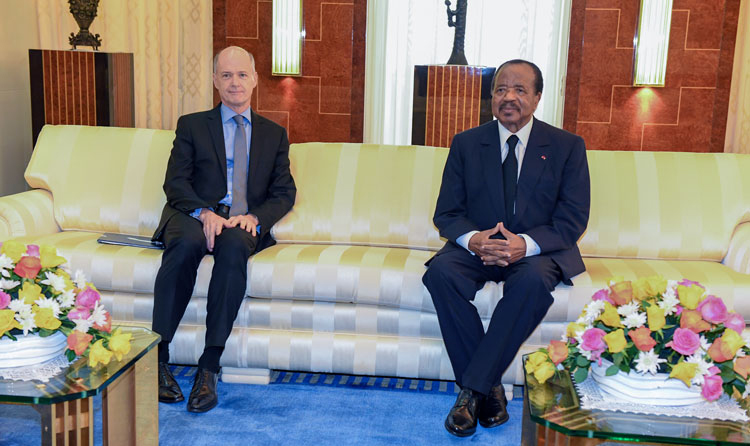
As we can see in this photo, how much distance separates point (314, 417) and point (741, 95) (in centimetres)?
480

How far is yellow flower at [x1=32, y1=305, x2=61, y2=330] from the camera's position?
1.81 metres

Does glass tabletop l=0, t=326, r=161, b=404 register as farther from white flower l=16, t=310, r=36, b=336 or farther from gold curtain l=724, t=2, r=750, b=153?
gold curtain l=724, t=2, r=750, b=153

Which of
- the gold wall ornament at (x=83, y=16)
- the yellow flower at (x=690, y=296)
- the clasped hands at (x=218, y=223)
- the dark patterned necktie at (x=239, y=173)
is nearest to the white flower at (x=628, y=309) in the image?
the yellow flower at (x=690, y=296)

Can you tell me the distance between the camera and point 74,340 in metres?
1.84

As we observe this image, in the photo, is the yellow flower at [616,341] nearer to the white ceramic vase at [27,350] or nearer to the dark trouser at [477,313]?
the dark trouser at [477,313]

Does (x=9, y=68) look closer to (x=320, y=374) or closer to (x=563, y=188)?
(x=320, y=374)

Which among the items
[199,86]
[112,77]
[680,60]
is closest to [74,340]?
[112,77]

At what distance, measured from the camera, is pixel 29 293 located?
184cm

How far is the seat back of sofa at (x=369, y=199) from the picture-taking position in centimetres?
323

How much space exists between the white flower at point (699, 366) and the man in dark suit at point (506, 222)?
0.82m

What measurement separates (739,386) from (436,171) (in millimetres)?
1787

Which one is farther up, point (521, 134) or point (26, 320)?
point (521, 134)

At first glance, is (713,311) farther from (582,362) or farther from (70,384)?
(70,384)

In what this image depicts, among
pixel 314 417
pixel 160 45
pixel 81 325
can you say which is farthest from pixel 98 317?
pixel 160 45
